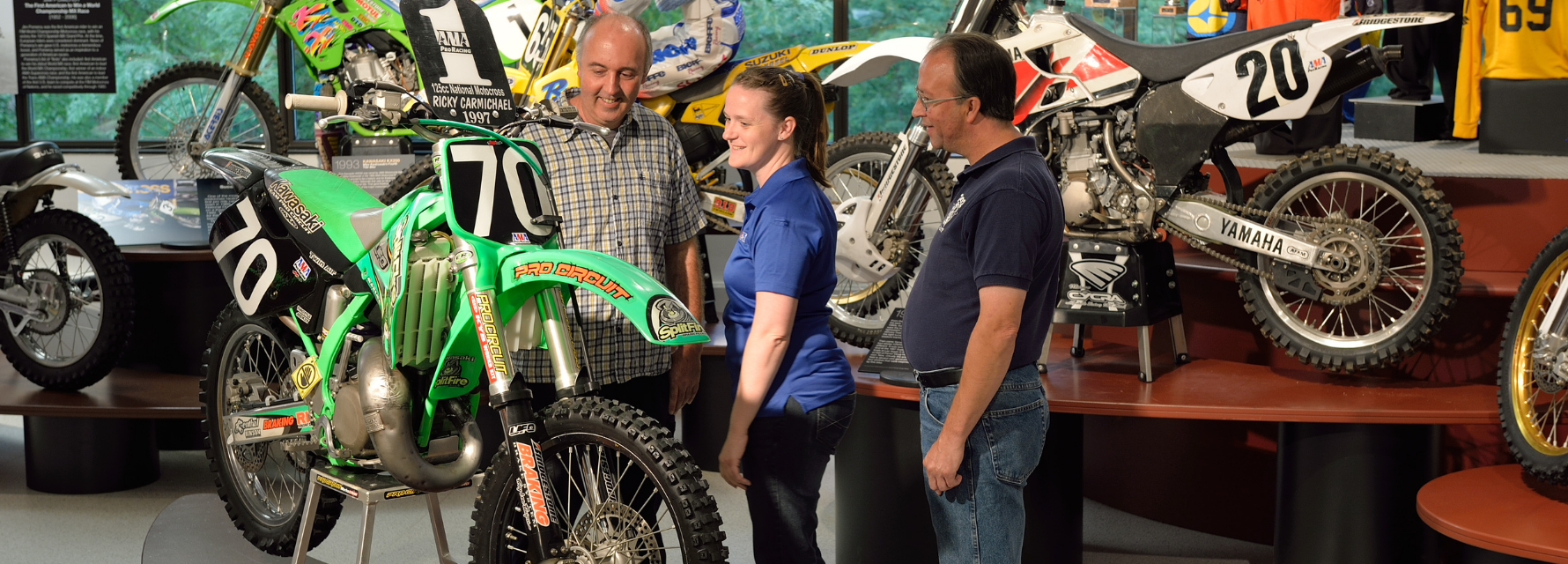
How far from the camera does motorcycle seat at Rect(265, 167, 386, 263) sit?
2498mm

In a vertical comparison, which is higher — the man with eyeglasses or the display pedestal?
the display pedestal

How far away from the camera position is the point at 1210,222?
132 inches

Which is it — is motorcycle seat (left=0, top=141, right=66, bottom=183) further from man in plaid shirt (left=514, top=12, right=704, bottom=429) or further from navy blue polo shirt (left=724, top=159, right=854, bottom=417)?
navy blue polo shirt (left=724, top=159, right=854, bottom=417)

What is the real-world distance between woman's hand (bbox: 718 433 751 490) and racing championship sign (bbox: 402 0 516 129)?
73 cm

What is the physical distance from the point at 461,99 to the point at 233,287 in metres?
0.83

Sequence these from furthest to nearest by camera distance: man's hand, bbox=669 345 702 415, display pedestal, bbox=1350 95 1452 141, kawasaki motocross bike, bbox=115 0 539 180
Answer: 1. display pedestal, bbox=1350 95 1452 141
2. kawasaki motocross bike, bbox=115 0 539 180
3. man's hand, bbox=669 345 702 415

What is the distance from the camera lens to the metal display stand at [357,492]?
2496mm

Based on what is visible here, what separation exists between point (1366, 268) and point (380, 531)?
2.88 metres

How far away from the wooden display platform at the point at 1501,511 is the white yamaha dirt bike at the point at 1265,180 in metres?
0.38

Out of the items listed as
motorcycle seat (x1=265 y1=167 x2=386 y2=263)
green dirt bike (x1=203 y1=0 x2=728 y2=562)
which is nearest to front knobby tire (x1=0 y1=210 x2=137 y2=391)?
green dirt bike (x1=203 y1=0 x2=728 y2=562)

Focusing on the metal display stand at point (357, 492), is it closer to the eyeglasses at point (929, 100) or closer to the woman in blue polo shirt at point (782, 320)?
the woman in blue polo shirt at point (782, 320)

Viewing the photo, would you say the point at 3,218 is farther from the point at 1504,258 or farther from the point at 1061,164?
the point at 1504,258

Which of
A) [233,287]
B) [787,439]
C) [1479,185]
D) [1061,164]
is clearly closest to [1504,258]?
[1479,185]

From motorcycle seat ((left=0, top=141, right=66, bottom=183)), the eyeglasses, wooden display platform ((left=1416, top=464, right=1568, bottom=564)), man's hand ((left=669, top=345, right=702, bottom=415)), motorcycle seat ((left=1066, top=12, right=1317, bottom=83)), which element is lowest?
wooden display platform ((left=1416, top=464, right=1568, bottom=564))
